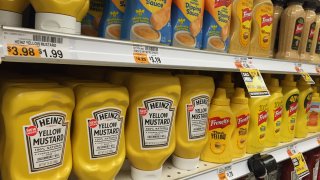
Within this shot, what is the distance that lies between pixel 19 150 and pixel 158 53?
37cm

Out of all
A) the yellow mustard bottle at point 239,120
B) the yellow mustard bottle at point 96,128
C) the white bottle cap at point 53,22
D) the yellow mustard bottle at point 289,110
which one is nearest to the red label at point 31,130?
the yellow mustard bottle at point 96,128

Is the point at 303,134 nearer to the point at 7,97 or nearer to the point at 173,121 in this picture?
the point at 173,121

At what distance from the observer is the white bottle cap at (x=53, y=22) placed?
1.96ft

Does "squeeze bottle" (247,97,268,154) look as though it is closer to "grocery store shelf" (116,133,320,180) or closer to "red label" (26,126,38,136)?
"grocery store shelf" (116,133,320,180)

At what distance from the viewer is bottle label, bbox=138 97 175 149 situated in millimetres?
778

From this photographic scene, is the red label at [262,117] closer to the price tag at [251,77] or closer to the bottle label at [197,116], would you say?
the price tag at [251,77]

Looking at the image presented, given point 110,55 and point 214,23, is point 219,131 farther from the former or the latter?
point 110,55

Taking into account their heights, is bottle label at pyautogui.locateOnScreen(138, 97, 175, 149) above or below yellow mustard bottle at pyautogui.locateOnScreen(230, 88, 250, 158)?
above

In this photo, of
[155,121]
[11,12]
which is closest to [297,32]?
[155,121]

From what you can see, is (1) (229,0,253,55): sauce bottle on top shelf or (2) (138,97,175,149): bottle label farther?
(1) (229,0,253,55): sauce bottle on top shelf

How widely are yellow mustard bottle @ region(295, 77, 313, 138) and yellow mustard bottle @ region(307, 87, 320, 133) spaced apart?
0.32 feet

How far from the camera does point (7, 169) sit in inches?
23.7

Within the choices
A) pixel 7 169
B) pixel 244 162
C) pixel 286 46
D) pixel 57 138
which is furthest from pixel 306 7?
pixel 7 169

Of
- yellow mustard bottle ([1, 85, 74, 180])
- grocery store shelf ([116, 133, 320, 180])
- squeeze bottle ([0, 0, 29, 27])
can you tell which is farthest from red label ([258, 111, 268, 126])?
squeeze bottle ([0, 0, 29, 27])
